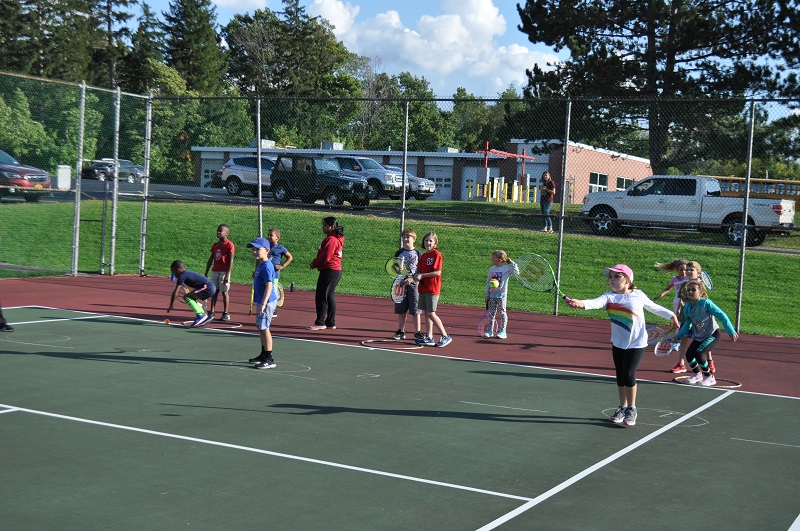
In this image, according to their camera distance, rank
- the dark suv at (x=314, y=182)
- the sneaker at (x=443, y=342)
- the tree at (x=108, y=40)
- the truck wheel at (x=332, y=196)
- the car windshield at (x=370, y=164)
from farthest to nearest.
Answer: the tree at (x=108, y=40), the car windshield at (x=370, y=164), the dark suv at (x=314, y=182), the truck wheel at (x=332, y=196), the sneaker at (x=443, y=342)

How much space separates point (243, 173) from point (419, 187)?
6433mm

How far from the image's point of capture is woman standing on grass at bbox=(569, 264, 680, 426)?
902 centimetres

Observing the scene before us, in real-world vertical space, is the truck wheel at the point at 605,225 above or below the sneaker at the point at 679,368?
above

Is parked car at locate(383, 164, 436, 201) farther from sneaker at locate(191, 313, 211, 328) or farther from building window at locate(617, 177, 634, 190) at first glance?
sneaker at locate(191, 313, 211, 328)

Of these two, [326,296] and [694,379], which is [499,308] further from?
[694,379]

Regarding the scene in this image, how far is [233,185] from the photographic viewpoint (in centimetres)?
2720

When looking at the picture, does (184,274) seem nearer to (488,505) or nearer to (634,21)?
(488,505)

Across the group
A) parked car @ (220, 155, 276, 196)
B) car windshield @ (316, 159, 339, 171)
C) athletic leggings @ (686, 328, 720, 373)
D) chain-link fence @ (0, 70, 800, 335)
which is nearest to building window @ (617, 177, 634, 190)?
chain-link fence @ (0, 70, 800, 335)

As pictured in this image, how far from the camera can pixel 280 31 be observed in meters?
78.4

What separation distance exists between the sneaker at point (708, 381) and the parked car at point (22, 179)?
49.6 feet

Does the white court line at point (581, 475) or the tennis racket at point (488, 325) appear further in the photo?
the tennis racket at point (488, 325)

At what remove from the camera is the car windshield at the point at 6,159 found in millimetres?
20156

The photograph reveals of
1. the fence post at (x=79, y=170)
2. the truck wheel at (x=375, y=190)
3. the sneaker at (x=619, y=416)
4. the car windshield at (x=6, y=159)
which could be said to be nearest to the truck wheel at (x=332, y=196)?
the truck wheel at (x=375, y=190)

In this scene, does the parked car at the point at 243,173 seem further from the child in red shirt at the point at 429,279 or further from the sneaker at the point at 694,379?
the sneaker at the point at 694,379
